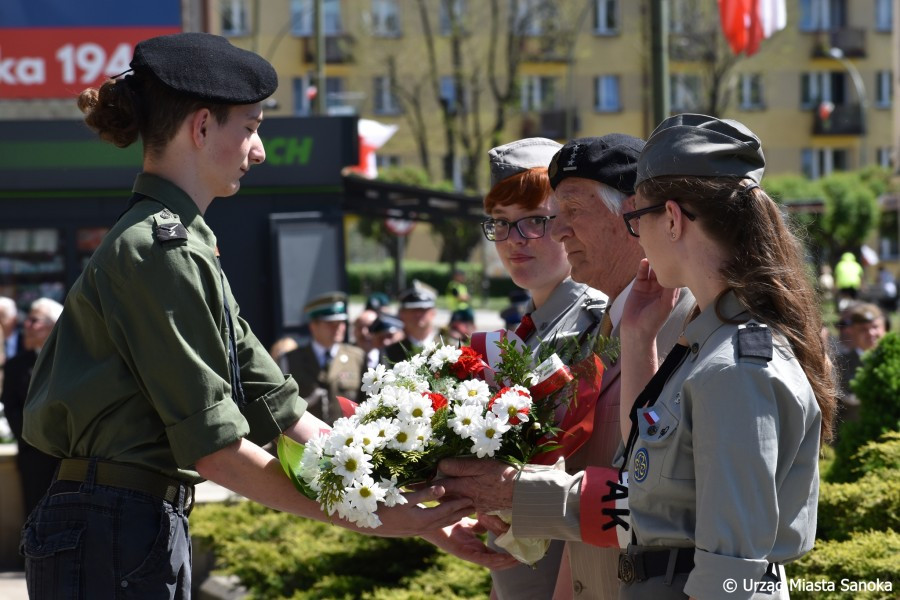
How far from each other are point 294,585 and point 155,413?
12.5ft

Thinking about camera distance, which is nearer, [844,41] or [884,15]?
[844,41]

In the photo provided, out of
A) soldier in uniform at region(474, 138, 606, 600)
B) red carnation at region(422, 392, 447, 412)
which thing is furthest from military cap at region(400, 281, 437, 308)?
red carnation at region(422, 392, 447, 412)

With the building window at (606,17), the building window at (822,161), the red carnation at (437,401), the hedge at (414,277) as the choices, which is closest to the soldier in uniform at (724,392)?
the red carnation at (437,401)

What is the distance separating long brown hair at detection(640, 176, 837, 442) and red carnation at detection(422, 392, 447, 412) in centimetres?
95

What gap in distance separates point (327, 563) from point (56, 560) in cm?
378

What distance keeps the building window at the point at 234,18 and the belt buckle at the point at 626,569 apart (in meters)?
49.5

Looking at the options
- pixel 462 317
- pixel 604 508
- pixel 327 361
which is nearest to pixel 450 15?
pixel 462 317

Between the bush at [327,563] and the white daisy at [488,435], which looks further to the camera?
the bush at [327,563]

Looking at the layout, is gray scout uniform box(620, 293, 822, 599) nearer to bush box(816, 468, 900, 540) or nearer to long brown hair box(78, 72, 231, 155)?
long brown hair box(78, 72, 231, 155)

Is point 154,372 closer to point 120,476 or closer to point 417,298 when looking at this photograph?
point 120,476

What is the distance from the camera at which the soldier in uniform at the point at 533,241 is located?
152 inches

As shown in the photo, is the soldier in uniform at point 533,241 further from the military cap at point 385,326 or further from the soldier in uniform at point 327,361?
the military cap at point 385,326

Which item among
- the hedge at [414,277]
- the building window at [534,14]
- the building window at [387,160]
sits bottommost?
the hedge at [414,277]

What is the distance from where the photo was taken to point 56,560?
2902 mm
